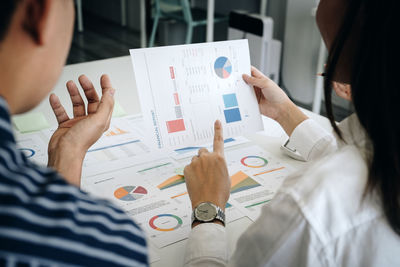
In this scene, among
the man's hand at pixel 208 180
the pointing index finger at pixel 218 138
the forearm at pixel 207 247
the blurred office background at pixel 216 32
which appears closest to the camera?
the forearm at pixel 207 247

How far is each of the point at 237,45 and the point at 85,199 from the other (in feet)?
2.52

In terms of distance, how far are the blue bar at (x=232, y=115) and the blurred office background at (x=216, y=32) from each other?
2052 mm

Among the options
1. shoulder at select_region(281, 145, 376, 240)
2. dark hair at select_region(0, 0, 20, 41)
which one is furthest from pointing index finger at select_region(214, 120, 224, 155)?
dark hair at select_region(0, 0, 20, 41)

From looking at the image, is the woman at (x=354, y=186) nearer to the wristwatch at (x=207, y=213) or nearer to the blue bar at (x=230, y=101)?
the wristwatch at (x=207, y=213)

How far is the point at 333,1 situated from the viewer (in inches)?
27.7

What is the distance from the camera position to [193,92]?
111 centimetres

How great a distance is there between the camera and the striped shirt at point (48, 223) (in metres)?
0.39

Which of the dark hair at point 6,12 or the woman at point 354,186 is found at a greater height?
the dark hair at point 6,12

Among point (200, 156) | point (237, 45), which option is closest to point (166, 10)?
point (237, 45)

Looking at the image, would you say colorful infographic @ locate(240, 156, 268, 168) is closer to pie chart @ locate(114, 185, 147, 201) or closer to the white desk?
the white desk

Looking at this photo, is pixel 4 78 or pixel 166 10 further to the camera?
pixel 166 10

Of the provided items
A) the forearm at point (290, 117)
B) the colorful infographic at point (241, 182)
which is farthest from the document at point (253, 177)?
the forearm at point (290, 117)

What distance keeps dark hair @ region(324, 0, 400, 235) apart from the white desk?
0.39 metres

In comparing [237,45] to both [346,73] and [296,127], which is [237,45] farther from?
[346,73]
